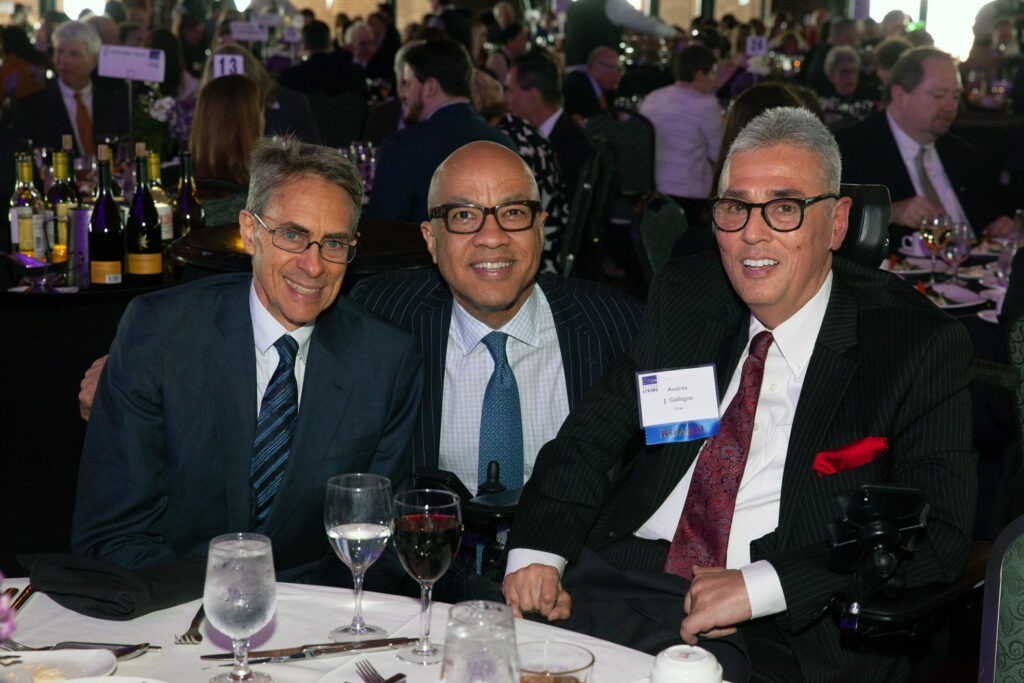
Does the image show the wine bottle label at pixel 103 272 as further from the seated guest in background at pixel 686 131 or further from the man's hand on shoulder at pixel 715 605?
the seated guest in background at pixel 686 131

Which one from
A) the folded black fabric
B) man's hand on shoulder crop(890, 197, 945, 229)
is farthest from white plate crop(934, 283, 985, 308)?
the folded black fabric

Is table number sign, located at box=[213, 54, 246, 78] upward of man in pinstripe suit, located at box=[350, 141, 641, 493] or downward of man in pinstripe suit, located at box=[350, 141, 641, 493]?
upward

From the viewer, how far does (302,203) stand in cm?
222

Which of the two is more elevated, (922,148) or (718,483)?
(922,148)

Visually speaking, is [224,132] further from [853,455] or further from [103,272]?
[853,455]

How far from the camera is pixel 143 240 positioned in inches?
142

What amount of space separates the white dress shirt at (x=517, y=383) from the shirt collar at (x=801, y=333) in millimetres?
589

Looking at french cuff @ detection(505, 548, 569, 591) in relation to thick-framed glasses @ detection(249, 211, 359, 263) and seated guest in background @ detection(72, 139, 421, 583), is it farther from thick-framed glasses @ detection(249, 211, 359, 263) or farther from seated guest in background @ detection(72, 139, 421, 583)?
thick-framed glasses @ detection(249, 211, 359, 263)

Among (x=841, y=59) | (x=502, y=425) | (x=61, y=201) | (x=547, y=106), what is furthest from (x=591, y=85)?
(x=502, y=425)

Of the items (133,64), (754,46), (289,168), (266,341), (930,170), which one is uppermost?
(754,46)

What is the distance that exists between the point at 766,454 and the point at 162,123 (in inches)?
192

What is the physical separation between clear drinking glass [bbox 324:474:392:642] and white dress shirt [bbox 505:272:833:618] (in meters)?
0.65

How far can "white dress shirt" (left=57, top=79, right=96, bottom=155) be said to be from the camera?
6969 millimetres

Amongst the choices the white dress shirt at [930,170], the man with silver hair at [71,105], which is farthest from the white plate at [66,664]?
the man with silver hair at [71,105]
